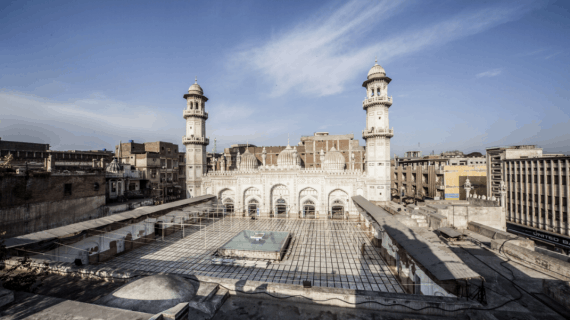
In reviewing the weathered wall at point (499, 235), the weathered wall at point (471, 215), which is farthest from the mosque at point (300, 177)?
the weathered wall at point (499, 235)

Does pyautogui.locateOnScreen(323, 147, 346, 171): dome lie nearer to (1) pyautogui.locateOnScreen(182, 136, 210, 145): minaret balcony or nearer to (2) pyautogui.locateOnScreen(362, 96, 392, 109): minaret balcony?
(2) pyautogui.locateOnScreen(362, 96, 392, 109): minaret balcony

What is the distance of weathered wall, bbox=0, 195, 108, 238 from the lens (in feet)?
63.9

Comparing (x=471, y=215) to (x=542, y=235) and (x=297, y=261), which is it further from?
(x=297, y=261)

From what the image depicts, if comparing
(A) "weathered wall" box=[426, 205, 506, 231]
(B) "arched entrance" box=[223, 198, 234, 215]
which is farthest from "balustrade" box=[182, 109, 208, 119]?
(A) "weathered wall" box=[426, 205, 506, 231]

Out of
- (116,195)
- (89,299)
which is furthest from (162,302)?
(116,195)

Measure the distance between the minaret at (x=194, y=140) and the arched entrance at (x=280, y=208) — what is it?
10963mm

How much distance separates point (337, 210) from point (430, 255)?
64.6 feet

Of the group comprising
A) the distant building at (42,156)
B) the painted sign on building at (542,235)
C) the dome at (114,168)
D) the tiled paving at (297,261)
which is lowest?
the painted sign on building at (542,235)

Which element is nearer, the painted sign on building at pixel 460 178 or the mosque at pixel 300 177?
the mosque at pixel 300 177

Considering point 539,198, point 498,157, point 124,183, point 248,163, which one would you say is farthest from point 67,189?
point 498,157

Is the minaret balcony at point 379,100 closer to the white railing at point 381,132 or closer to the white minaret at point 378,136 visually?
the white minaret at point 378,136

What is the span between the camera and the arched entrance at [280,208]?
30098 mm

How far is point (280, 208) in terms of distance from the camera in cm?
3153

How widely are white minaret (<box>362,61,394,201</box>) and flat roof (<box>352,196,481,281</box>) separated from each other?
12201 mm
